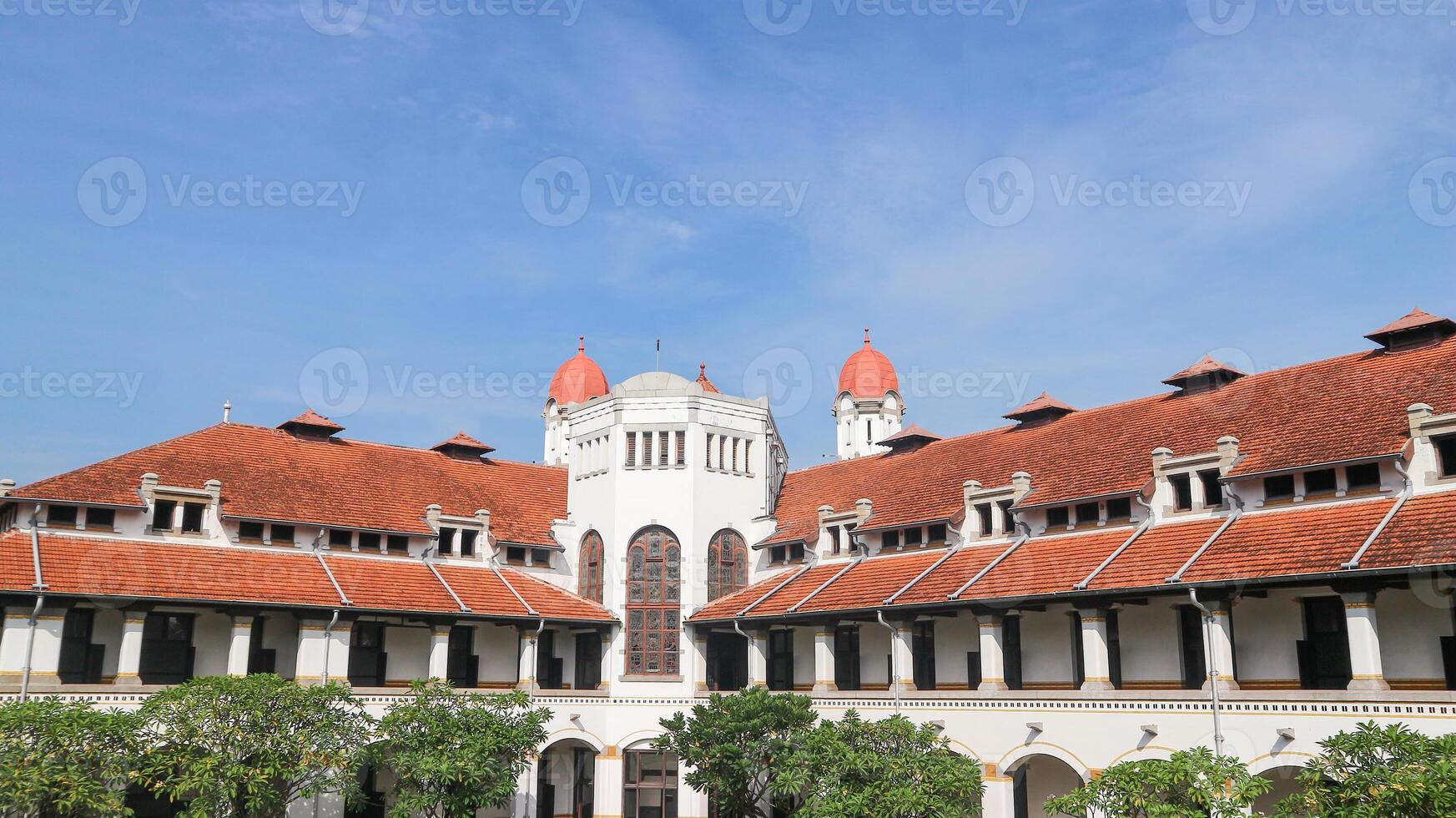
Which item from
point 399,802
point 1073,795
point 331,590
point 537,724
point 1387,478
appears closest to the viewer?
point 1073,795

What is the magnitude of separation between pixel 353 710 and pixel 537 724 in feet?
17.9

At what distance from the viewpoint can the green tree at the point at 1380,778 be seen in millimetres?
18234

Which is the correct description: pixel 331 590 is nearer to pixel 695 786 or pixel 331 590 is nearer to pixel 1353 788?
pixel 695 786

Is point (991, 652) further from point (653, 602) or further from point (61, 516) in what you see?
point (61, 516)

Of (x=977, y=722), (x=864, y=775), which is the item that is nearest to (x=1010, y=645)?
(x=977, y=722)

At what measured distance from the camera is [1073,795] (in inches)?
875

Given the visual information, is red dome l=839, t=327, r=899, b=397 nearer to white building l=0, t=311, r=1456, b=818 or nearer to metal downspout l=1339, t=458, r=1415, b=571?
white building l=0, t=311, r=1456, b=818

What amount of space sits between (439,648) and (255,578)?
5.74 meters

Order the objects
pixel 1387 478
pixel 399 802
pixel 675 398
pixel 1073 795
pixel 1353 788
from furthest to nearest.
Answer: pixel 675 398, pixel 399 802, pixel 1387 478, pixel 1073 795, pixel 1353 788

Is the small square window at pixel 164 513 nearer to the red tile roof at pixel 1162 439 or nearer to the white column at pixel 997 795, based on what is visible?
the red tile roof at pixel 1162 439

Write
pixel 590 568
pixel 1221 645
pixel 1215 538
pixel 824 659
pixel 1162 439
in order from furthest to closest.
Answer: pixel 590 568
pixel 824 659
pixel 1162 439
pixel 1215 538
pixel 1221 645

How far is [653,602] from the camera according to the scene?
40562 millimetres

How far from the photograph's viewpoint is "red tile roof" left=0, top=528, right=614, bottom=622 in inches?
1221

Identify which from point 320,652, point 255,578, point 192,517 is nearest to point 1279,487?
point 320,652
